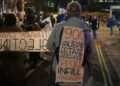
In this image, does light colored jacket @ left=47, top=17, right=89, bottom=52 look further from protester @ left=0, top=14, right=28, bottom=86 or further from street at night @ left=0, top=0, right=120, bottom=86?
protester @ left=0, top=14, right=28, bottom=86

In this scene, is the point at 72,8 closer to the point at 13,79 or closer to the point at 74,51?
the point at 74,51

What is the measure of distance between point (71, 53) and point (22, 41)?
14.9ft

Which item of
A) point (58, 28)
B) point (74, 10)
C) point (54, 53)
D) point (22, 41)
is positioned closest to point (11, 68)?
point (22, 41)

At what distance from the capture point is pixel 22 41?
35.2 feet

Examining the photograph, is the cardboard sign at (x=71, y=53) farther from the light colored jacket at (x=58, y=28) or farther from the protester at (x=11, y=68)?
the protester at (x=11, y=68)

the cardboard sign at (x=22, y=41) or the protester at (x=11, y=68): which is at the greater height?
the cardboard sign at (x=22, y=41)

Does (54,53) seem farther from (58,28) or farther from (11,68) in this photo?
(11,68)

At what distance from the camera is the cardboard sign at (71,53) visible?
6.28 meters

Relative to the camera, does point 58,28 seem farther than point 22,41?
No

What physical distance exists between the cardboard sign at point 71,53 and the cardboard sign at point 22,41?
4234mm

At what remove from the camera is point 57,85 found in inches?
253

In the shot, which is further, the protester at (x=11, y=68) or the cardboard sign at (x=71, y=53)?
the protester at (x=11, y=68)

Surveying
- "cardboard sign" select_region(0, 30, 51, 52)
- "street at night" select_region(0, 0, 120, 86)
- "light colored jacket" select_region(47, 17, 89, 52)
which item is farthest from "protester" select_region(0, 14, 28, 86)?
"light colored jacket" select_region(47, 17, 89, 52)

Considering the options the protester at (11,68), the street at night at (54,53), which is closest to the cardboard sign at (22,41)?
the street at night at (54,53)
